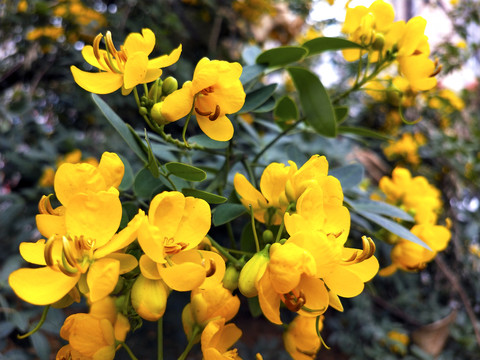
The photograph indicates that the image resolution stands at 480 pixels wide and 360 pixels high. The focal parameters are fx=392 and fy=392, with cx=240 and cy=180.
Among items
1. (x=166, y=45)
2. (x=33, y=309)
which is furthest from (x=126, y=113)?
(x=33, y=309)

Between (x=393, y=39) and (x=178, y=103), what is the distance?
397 millimetres

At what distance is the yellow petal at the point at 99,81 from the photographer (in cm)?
49

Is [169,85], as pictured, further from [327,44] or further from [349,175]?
[349,175]

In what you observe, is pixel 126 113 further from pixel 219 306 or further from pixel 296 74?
pixel 219 306

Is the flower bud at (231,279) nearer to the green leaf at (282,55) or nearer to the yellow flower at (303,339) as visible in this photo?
the yellow flower at (303,339)

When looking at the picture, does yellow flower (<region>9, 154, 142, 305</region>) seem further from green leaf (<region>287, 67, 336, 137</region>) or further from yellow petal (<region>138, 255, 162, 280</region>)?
green leaf (<region>287, 67, 336, 137</region>)

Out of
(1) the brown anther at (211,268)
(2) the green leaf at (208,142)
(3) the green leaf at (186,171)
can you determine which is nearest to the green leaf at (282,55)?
(2) the green leaf at (208,142)

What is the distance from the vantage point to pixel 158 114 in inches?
19.0

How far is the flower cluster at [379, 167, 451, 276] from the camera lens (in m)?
0.67

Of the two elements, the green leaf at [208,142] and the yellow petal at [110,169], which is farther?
the green leaf at [208,142]

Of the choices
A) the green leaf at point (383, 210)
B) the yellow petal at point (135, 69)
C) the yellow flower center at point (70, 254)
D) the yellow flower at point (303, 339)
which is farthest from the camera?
the green leaf at point (383, 210)

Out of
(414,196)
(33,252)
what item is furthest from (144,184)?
(414,196)

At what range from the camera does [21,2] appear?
1.58m

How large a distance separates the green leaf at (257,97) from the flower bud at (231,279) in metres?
0.26
